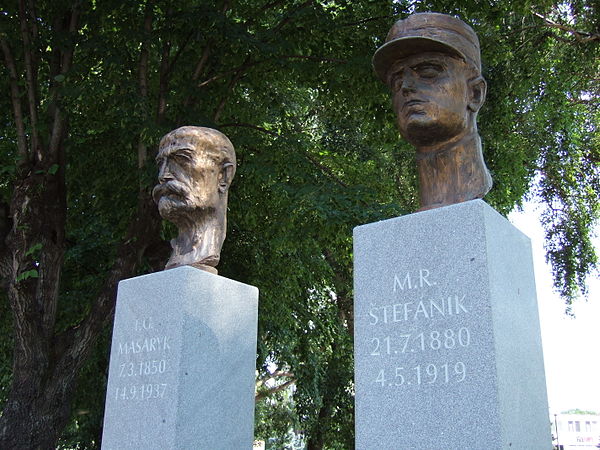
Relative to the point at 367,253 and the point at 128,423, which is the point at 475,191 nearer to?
the point at 367,253

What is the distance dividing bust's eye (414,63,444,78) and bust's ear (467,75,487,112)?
235 mm

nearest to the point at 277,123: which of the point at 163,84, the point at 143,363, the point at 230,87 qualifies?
the point at 230,87

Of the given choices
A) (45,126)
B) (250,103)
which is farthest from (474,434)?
(250,103)

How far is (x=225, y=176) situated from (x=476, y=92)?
240 cm

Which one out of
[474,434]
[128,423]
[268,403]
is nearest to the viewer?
[474,434]

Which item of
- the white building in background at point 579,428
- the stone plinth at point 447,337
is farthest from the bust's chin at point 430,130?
the white building in background at point 579,428

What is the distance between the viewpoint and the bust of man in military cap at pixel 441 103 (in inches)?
164

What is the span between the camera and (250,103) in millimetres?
11211

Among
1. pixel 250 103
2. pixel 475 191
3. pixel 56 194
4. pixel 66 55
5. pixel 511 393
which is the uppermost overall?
pixel 250 103

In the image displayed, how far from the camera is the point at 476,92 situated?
4.36 meters

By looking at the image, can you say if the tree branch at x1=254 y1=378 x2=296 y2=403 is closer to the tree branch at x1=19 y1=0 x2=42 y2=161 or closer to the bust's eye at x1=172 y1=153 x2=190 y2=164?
the tree branch at x1=19 y1=0 x2=42 y2=161

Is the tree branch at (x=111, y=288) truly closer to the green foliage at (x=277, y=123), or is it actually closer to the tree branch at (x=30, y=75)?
the green foliage at (x=277, y=123)

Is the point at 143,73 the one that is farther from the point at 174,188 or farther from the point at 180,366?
the point at 180,366

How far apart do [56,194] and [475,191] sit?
6.14 meters
